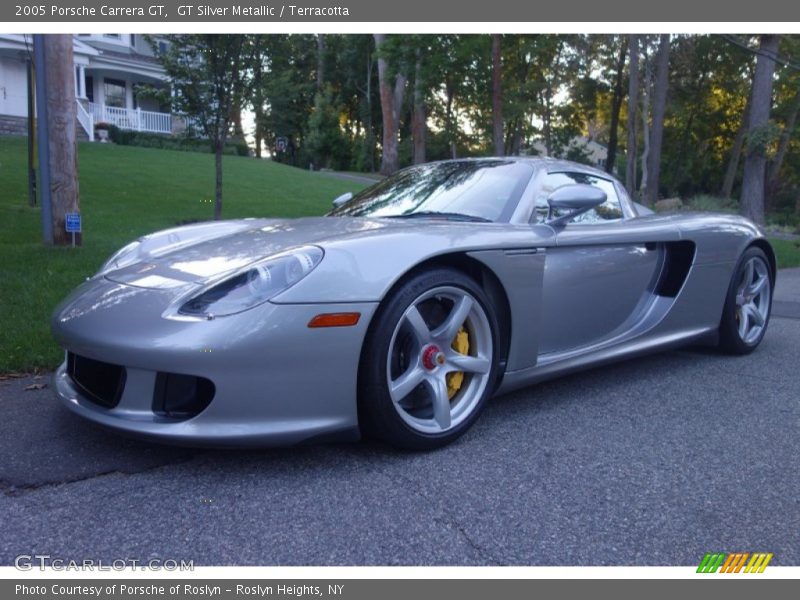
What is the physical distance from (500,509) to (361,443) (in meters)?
0.73

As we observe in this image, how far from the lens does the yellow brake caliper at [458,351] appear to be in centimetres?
297

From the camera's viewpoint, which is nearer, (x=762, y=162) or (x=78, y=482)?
(x=78, y=482)

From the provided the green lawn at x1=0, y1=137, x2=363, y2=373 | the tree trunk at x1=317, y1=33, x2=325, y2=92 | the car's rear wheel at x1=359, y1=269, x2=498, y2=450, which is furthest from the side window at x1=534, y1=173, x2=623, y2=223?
the tree trunk at x1=317, y1=33, x2=325, y2=92

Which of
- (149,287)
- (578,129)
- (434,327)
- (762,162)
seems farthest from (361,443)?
(578,129)

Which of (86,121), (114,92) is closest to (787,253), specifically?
(86,121)

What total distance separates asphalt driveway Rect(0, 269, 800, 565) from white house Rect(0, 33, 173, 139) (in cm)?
2225

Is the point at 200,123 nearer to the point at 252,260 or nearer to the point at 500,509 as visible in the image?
the point at 252,260

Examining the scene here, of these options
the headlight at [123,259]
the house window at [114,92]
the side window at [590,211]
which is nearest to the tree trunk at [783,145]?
the side window at [590,211]

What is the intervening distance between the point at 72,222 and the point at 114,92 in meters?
28.0

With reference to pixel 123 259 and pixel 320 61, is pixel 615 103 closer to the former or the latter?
pixel 320 61

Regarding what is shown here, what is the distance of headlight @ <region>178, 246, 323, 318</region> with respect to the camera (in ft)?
7.93

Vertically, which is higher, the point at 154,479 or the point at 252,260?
the point at 252,260

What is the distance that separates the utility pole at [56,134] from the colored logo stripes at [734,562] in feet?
22.2

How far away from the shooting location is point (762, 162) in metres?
17.0
